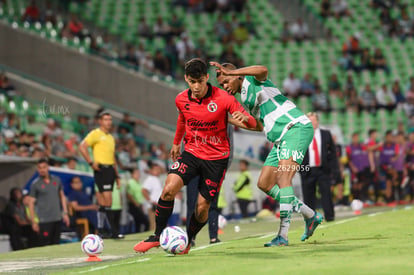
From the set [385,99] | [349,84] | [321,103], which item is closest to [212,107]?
[321,103]

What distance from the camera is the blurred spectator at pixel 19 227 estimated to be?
16.7m

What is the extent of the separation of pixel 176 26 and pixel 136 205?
14394mm

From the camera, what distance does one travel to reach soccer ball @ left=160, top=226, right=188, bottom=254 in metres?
9.60

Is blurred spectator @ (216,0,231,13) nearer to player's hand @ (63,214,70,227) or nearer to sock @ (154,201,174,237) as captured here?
player's hand @ (63,214,70,227)

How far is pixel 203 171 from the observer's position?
10031 millimetres

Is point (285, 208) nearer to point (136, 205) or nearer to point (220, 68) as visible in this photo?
point (220, 68)

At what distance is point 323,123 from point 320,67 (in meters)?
4.16

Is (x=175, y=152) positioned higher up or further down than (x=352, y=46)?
further down

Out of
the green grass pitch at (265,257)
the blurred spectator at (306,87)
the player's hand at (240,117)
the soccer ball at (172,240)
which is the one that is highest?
the blurred spectator at (306,87)

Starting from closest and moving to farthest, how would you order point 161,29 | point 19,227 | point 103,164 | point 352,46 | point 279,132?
point 279,132
point 103,164
point 19,227
point 161,29
point 352,46

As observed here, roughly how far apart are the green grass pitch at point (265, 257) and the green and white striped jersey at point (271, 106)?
4.88 ft

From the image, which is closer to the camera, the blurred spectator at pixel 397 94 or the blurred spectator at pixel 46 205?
the blurred spectator at pixel 46 205

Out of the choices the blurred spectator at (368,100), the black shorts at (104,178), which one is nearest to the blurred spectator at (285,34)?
the blurred spectator at (368,100)

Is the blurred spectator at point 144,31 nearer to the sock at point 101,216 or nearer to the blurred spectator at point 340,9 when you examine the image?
the blurred spectator at point 340,9
